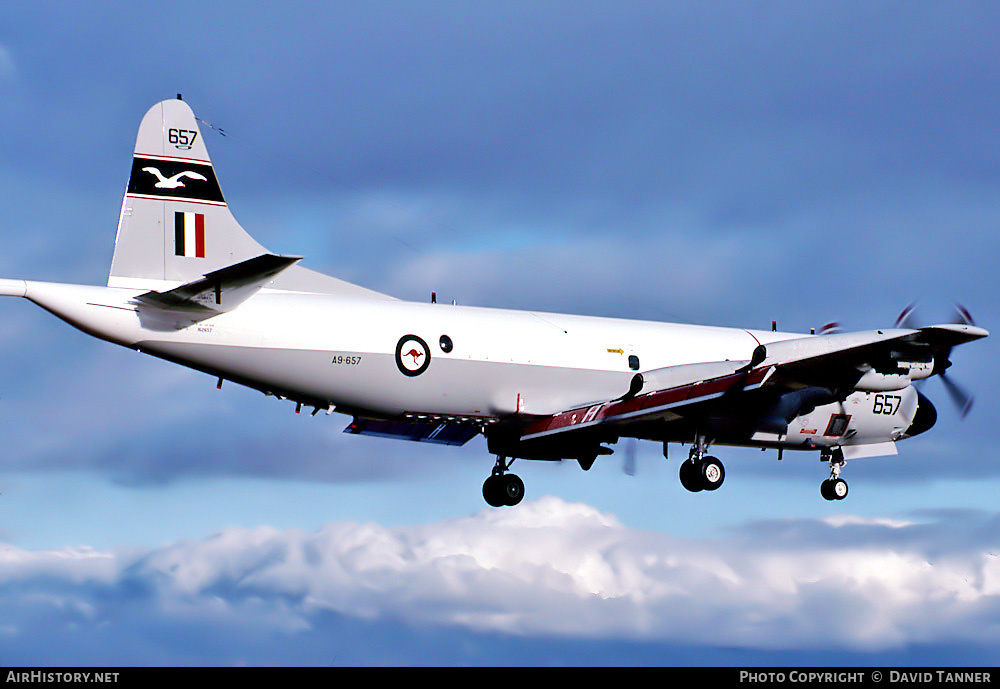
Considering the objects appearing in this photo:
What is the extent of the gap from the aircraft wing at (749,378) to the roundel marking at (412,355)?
337 cm

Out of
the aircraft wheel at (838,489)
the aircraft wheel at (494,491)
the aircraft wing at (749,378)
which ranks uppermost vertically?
the aircraft wing at (749,378)

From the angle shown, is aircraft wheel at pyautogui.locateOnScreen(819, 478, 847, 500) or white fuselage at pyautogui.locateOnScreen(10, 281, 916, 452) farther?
aircraft wheel at pyautogui.locateOnScreen(819, 478, 847, 500)

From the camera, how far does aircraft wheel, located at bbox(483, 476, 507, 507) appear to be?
28.4 m

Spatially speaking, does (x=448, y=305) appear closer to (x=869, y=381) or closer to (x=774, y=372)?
(x=774, y=372)

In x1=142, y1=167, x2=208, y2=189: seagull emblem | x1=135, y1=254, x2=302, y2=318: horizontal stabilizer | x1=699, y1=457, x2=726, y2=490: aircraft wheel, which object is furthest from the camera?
x1=699, y1=457, x2=726, y2=490: aircraft wheel

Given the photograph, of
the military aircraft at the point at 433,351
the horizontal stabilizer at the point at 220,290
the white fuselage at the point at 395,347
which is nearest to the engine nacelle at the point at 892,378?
the military aircraft at the point at 433,351

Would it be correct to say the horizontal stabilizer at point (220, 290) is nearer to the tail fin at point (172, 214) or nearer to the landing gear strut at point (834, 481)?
the tail fin at point (172, 214)

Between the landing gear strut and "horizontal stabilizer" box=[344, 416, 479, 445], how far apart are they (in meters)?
10.2

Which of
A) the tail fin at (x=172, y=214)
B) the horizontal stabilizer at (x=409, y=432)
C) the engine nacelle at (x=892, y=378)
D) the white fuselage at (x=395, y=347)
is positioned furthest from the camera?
the horizontal stabilizer at (x=409, y=432)

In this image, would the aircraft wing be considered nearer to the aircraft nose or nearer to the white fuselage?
the white fuselage

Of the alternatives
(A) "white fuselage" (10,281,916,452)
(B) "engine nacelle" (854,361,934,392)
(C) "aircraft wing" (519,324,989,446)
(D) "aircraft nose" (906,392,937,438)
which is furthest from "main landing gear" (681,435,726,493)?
(D) "aircraft nose" (906,392,937,438)

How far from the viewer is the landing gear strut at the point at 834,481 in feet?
102
